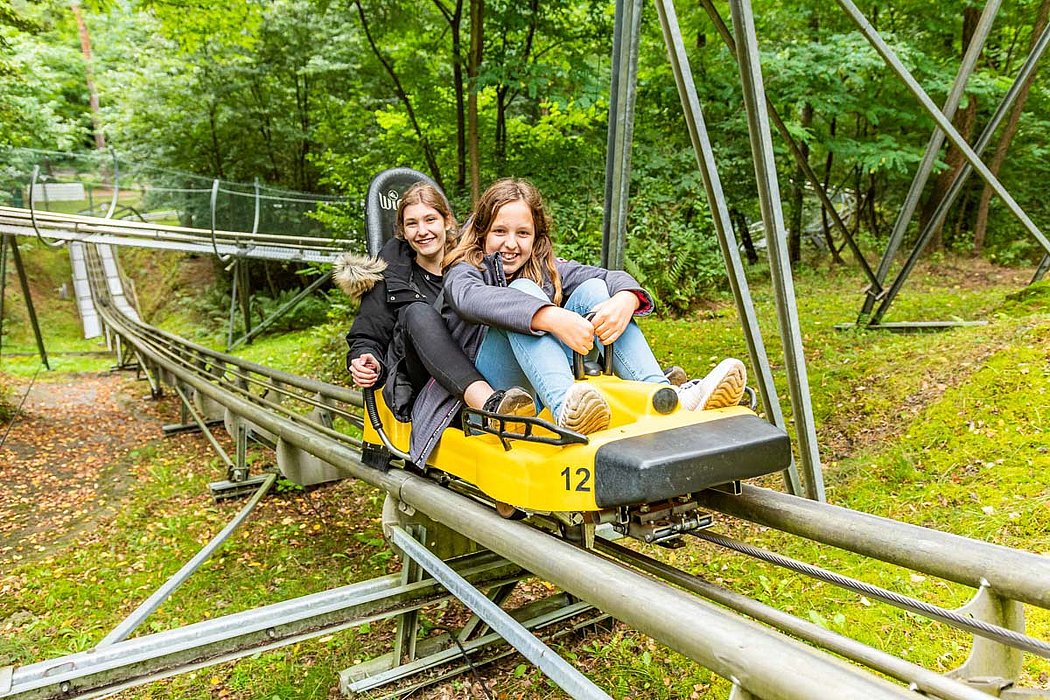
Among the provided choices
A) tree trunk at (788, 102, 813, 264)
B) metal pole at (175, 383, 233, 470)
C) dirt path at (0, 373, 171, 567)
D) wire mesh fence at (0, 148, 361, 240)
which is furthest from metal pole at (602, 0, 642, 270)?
tree trunk at (788, 102, 813, 264)

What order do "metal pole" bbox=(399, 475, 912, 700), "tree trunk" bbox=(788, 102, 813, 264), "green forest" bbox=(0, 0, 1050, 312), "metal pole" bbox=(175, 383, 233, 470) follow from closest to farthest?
"metal pole" bbox=(399, 475, 912, 700)
"metal pole" bbox=(175, 383, 233, 470)
"green forest" bbox=(0, 0, 1050, 312)
"tree trunk" bbox=(788, 102, 813, 264)

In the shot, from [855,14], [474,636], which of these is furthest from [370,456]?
[855,14]

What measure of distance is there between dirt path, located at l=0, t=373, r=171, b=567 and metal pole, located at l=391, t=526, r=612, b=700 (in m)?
3.39

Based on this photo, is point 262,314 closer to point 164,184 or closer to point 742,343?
point 164,184

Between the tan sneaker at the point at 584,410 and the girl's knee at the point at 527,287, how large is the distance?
19.8 inches

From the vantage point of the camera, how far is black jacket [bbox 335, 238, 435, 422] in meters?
2.75

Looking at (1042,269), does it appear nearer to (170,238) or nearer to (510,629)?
(510,629)

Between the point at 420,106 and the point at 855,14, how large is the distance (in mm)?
5559

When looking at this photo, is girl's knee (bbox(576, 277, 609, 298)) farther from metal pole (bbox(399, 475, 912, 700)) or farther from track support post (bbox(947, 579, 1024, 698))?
track support post (bbox(947, 579, 1024, 698))

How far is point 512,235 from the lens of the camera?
2.36 metres

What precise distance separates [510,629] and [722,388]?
88cm

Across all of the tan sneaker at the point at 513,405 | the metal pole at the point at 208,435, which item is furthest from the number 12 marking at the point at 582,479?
the metal pole at the point at 208,435

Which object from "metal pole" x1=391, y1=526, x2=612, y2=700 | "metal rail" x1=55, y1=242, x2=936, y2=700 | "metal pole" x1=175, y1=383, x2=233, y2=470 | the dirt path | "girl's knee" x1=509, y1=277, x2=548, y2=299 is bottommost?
the dirt path

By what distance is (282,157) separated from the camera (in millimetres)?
13055
